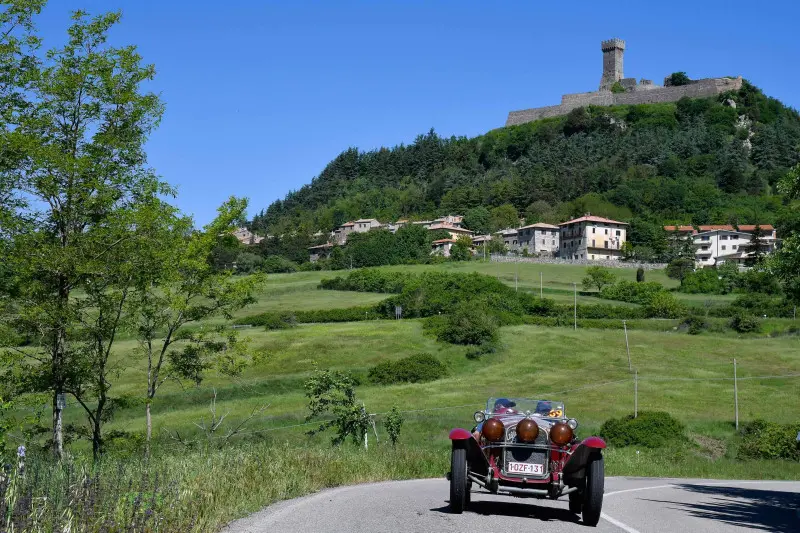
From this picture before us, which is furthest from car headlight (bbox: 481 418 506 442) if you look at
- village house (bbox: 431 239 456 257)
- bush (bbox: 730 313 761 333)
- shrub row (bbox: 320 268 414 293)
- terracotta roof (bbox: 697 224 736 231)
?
terracotta roof (bbox: 697 224 736 231)

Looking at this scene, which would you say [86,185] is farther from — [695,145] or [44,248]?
[695,145]

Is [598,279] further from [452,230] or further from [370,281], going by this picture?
[452,230]

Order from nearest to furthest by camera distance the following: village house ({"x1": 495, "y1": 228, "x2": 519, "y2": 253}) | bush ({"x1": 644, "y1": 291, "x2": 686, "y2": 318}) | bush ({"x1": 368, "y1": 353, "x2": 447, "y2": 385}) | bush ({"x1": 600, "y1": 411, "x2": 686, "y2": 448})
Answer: bush ({"x1": 600, "y1": 411, "x2": 686, "y2": 448}) → bush ({"x1": 368, "y1": 353, "x2": 447, "y2": 385}) → bush ({"x1": 644, "y1": 291, "x2": 686, "y2": 318}) → village house ({"x1": 495, "y1": 228, "x2": 519, "y2": 253})

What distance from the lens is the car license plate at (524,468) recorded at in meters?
12.2

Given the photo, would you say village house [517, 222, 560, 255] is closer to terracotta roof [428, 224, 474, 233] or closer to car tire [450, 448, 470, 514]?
terracotta roof [428, 224, 474, 233]

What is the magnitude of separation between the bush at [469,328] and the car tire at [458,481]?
222 feet

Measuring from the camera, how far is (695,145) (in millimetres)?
195875

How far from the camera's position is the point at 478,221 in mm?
183000

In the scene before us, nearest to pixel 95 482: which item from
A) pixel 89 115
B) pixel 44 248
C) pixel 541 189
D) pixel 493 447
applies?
pixel 493 447

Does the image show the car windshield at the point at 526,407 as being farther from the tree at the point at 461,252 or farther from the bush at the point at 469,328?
A: the tree at the point at 461,252

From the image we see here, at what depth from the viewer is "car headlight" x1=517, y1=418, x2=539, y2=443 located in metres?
12.2

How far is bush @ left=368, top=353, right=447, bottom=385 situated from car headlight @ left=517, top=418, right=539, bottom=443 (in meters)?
57.0

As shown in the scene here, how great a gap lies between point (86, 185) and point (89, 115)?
2063 mm

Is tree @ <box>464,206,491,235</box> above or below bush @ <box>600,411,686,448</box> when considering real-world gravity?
above
